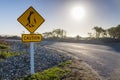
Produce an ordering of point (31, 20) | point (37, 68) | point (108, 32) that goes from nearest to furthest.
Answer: point (31, 20)
point (37, 68)
point (108, 32)

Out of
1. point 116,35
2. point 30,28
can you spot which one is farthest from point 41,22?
point 116,35

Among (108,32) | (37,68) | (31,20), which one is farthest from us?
(108,32)

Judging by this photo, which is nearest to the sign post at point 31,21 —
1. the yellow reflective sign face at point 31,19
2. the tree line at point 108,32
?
the yellow reflective sign face at point 31,19

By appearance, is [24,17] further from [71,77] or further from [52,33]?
[52,33]

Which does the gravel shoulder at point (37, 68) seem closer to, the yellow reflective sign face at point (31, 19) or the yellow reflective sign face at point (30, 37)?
the yellow reflective sign face at point (30, 37)

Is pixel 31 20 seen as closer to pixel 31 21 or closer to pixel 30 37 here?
pixel 31 21

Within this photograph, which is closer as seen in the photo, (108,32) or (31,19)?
(31,19)

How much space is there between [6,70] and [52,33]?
4368 cm

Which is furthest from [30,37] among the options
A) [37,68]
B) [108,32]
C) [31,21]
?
[108,32]

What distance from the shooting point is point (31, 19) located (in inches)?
438

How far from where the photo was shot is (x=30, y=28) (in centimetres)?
1112

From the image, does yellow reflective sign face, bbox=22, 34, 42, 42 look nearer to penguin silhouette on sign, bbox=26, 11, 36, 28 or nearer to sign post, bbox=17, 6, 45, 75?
sign post, bbox=17, 6, 45, 75

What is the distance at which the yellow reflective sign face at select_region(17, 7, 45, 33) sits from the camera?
11008mm

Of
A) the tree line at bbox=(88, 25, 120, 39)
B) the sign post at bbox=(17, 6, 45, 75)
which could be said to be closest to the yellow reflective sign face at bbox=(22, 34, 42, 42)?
the sign post at bbox=(17, 6, 45, 75)
